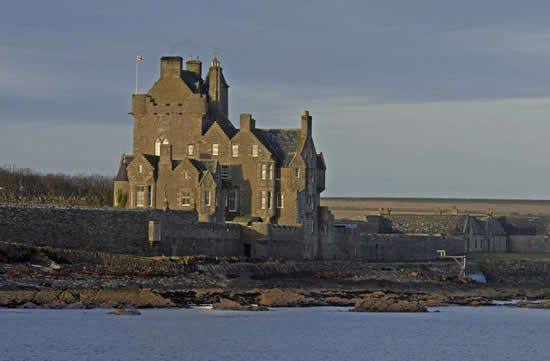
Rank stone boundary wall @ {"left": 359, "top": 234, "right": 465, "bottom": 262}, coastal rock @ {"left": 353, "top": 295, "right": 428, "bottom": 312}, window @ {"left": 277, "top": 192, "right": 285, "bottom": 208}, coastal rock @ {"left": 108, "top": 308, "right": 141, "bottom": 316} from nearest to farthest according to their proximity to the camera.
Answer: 1. coastal rock @ {"left": 108, "top": 308, "right": 141, "bottom": 316}
2. coastal rock @ {"left": 353, "top": 295, "right": 428, "bottom": 312}
3. window @ {"left": 277, "top": 192, "right": 285, "bottom": 208}
4. stone boundary wall @ {"left": 359, "top": 234, "right": 465, "bottom": 262}

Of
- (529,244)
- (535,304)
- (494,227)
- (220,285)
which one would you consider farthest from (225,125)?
(529,244)

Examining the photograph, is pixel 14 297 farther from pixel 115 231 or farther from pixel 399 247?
pixel 399 247

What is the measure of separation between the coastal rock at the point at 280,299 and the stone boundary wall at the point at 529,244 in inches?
2291

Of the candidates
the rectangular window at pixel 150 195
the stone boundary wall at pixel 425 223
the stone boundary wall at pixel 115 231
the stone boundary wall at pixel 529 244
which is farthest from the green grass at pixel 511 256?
the stone boundary wall at pixel 115 231

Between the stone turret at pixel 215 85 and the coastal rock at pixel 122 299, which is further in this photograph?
the stone turret at pixel 215 85

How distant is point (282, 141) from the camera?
98.2m

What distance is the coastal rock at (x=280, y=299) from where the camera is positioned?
70688 millimetres

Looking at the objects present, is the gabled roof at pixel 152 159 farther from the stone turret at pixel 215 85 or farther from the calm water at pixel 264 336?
the calm water at pixel 264 336

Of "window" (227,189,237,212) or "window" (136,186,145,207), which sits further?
"window" (227,189,237,212)

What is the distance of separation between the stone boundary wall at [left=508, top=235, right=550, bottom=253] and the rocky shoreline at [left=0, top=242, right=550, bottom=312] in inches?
1353

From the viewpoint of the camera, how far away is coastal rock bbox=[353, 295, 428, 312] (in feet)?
230

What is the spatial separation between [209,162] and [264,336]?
37640 millimetres

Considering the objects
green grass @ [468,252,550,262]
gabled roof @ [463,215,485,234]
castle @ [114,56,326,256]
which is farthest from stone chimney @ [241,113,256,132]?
gabled roof @ [463,215,485,234]

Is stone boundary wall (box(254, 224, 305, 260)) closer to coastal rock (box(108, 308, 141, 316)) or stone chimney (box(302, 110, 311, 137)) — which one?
stone chimney (box(302, 110, 311, 137))
